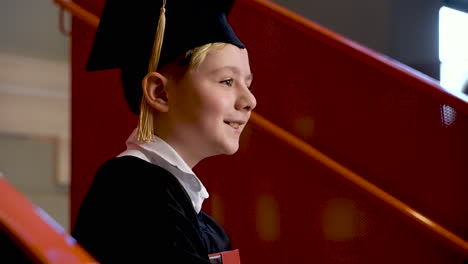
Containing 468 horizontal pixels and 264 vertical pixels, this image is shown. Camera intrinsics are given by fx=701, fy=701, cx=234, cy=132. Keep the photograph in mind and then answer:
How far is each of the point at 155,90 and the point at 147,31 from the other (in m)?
0.10

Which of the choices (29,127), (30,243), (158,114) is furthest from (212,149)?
(29,127)

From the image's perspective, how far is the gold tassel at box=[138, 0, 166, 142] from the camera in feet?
3.67

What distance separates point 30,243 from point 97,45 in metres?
0.55

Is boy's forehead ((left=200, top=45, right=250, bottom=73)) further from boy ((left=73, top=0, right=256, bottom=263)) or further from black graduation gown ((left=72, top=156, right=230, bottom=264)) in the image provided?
black graduation gown ((left=72, top=156, right=230, bottom=264))

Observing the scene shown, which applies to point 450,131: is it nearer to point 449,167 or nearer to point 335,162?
point 449,167

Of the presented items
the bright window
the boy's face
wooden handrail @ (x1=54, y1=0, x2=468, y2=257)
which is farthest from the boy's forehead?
the bright window

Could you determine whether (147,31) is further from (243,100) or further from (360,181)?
(360,181)

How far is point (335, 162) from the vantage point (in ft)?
5.37

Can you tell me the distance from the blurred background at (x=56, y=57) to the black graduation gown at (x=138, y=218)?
2776 mm

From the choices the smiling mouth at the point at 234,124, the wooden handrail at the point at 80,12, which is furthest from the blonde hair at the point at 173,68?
the wooden handrail at the point at 80,12

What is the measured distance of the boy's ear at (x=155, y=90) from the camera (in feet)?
3.70

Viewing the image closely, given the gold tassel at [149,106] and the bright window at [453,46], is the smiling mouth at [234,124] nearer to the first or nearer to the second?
the gold tassel at [149,106]

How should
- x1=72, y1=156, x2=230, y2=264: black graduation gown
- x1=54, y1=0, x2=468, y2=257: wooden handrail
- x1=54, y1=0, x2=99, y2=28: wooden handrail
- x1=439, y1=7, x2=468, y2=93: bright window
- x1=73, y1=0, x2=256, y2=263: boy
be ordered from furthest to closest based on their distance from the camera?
x1=439, y1=7, x2=468, y2=93: bright window → x1=54, y1=0, x2=99, y2=28: wooden handrail → x1=54, y1=0, x2=468, y2=257: wooden handrail → x1=73, y1=0, x2=256, y2=263: boy → x1=72, y1=156, x2=230, y2=264: black graduation gown

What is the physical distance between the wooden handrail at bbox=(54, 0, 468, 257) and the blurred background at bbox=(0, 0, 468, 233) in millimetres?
2111
